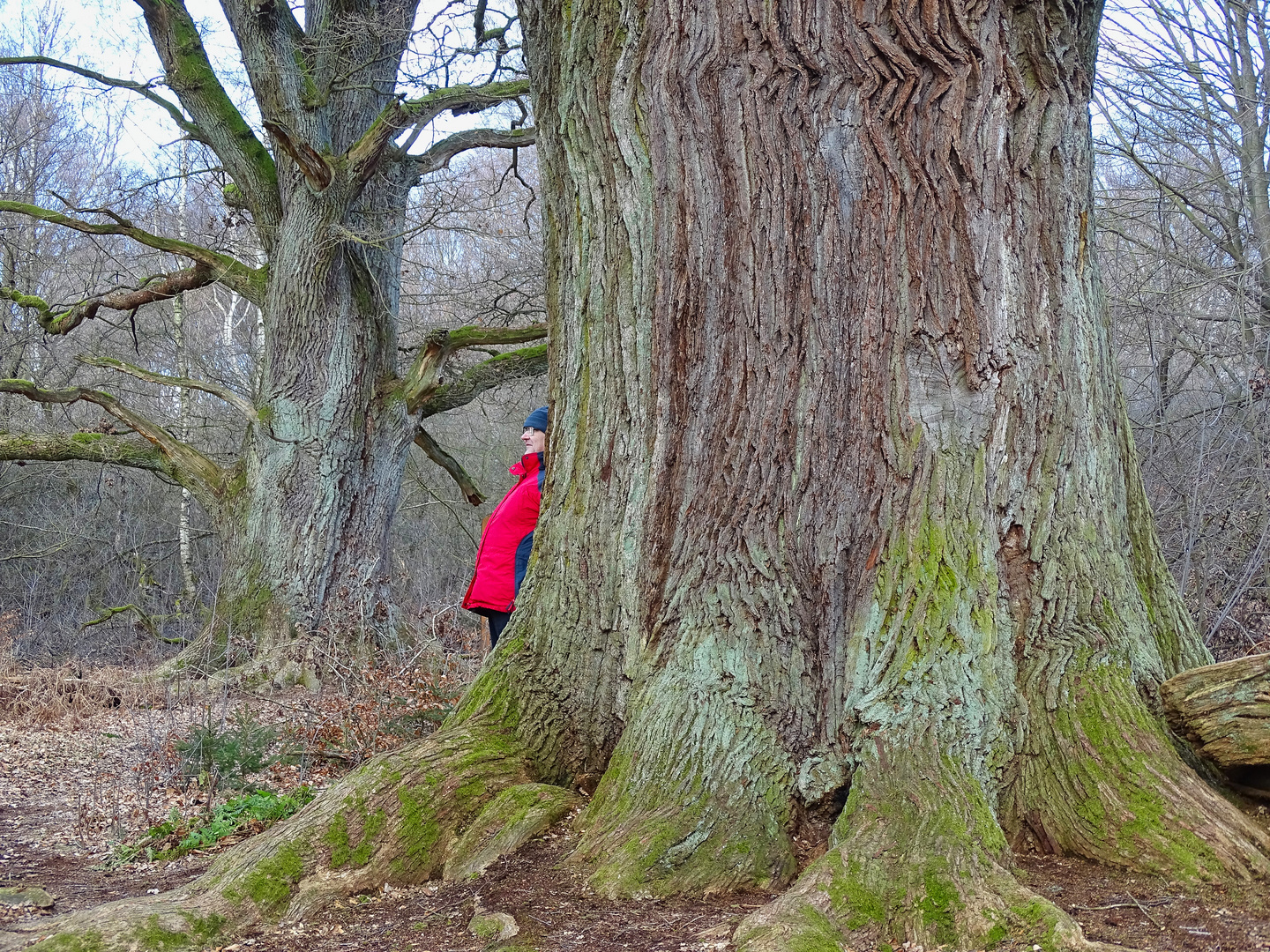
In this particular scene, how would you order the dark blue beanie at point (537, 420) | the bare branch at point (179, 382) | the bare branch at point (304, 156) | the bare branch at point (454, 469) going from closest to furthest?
1. the dark blue beanie at point (537, 420)
2. the bare branch at point (304, 156)
3. the bare branch at point (179, 382)
4. the bare branch at point (454, 469)

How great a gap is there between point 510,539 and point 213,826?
220 cm

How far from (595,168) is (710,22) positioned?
660 mm

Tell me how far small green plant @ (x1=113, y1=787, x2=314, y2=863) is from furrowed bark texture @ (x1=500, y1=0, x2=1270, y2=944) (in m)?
1.84

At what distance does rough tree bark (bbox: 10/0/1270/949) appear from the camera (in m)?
3.21

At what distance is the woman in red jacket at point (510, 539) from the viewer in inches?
232

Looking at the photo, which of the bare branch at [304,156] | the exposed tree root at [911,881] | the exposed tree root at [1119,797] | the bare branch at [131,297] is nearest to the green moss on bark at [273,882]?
the exposed tree root at [911,881]

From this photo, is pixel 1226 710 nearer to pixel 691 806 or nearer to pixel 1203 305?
pixel 691 806

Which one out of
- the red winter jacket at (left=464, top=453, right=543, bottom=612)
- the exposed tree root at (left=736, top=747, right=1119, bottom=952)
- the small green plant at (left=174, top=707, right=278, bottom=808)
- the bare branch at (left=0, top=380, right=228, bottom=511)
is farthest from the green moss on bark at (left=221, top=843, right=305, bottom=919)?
the bare branch at (left=0, top=380, right=228, bottom=511)

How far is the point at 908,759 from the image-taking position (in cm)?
312

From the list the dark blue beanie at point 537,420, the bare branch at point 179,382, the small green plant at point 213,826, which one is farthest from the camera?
the bare branch at point 179,382

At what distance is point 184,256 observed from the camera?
31.2 feet

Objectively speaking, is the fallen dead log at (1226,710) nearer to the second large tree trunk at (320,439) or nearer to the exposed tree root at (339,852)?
the exposed tree root at (339,852)

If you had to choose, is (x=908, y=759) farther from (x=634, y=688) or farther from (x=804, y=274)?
(x=804, y=274)

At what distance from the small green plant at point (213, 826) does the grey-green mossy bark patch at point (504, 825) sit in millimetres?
1411
